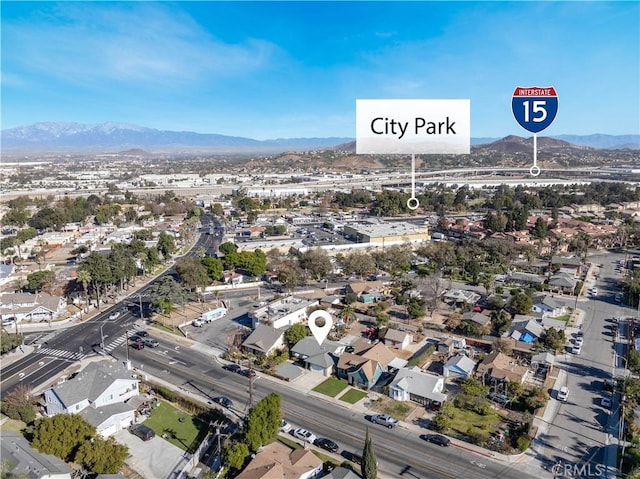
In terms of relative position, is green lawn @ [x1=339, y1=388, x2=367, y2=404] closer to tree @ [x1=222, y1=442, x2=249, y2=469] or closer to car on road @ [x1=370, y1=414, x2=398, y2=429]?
car on road @ [x1=370, y1=414, x2=398, y2=429]

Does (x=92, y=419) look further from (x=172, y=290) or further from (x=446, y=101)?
(x=446, y=101)

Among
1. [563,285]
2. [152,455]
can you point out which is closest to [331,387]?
[152,455]

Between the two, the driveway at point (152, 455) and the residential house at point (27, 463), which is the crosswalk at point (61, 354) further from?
the residential house at point (27, 463)

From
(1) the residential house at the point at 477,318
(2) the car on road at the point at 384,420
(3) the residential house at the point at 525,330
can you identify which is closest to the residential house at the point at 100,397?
(2) the car on road at the point at 384,420

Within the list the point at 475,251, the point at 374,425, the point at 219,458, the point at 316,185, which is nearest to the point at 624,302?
the point at 475,251
